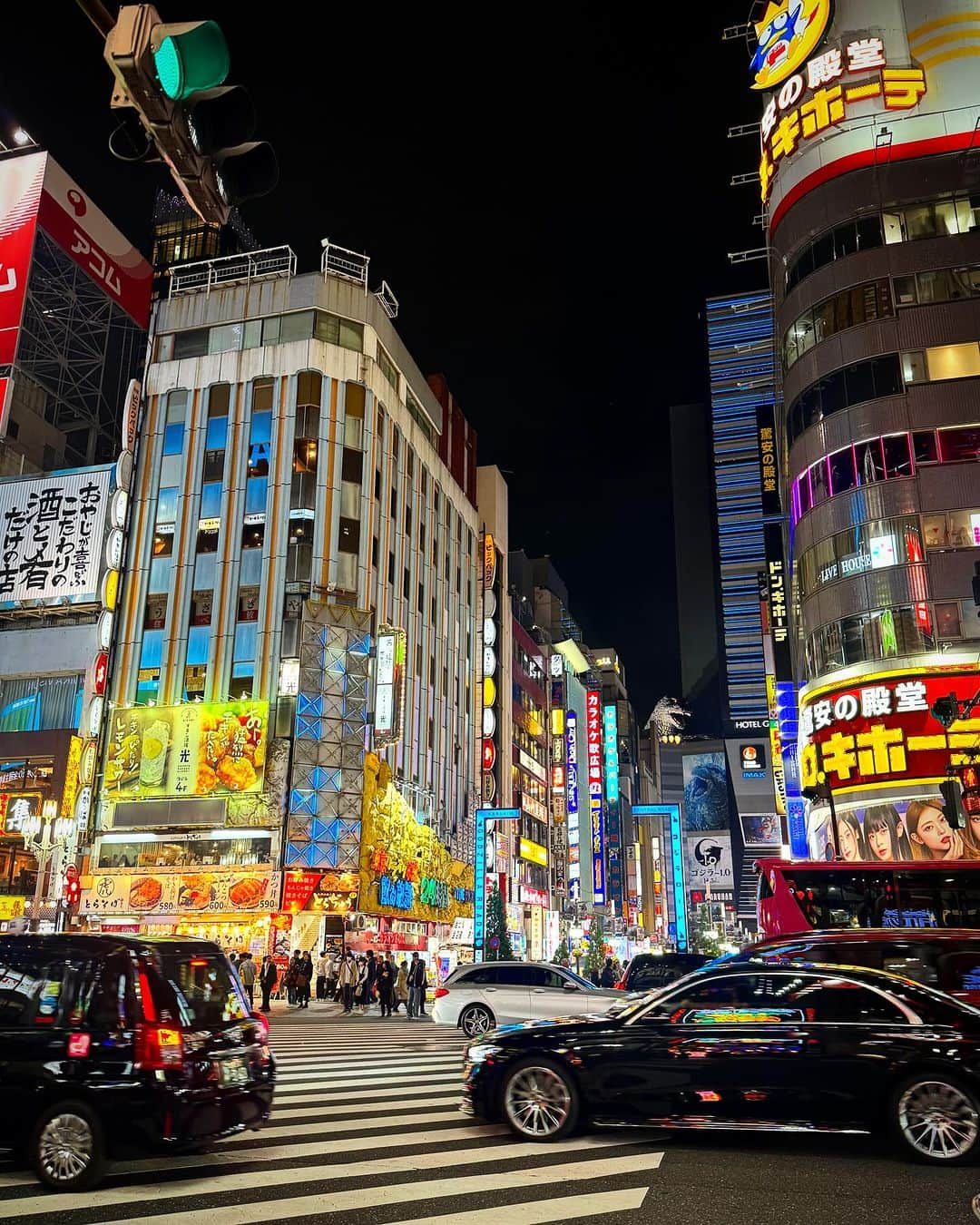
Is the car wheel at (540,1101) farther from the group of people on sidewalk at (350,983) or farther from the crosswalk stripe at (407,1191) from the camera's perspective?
the group of people on sidewalk at (350,983)

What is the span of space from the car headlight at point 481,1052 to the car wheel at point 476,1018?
10.3 meters

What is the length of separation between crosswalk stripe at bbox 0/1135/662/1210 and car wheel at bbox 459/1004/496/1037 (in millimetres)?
10460

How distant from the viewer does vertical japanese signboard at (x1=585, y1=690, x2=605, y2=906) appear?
88.0 metres

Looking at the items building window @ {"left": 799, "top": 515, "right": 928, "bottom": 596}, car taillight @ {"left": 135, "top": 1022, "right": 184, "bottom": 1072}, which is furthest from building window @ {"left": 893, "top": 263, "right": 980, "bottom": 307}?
car taillight @ {"left": 135, "top": 1022, "right": 184, "bottom": 1072}

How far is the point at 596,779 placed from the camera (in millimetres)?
88938

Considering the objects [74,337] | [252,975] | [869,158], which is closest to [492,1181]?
[252,975]

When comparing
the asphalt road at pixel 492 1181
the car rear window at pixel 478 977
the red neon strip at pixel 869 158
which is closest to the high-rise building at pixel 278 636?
the red neon strip at pixel 869 158

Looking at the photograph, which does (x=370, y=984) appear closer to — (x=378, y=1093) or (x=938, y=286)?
(x=378, y=1093)

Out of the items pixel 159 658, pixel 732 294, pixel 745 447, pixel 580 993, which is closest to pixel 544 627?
pixel 745 447

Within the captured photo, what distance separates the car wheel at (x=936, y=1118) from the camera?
7.36 meters

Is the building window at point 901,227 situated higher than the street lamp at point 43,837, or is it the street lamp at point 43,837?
the building window at point 901,227

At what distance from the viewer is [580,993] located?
17672mm

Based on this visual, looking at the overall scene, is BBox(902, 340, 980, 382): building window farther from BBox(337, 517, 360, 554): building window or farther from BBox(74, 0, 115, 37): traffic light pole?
BBox(74, 0, 115, 37): traffic light pole

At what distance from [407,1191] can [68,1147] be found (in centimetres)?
231
